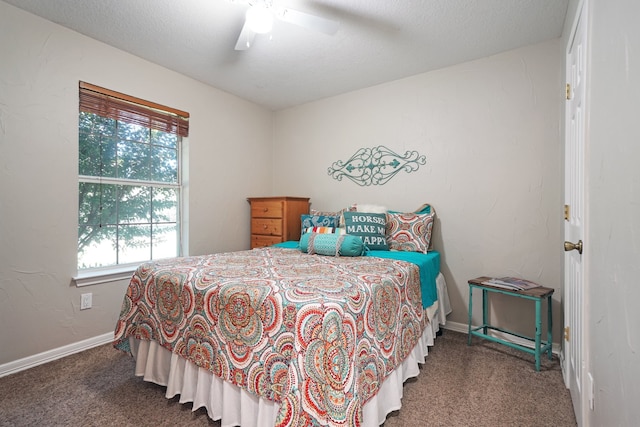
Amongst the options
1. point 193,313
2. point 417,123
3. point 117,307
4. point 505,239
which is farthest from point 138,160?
point 505,239

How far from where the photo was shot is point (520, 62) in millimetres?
2434

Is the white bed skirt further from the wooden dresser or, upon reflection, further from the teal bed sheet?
the wooden dresser

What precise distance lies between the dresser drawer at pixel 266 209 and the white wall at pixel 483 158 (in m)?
0.82

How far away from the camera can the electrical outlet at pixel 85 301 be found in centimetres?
236

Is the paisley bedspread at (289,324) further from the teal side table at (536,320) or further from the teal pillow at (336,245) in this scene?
the teal side table at (536,320)

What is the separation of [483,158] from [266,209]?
2.29m

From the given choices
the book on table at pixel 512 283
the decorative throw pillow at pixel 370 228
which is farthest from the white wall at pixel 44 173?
the book on table at pixel 512 283

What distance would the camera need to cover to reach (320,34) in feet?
7.50

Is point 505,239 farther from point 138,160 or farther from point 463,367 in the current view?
point 138,160

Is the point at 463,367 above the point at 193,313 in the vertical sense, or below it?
below

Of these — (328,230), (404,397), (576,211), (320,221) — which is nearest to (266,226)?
(320,221)

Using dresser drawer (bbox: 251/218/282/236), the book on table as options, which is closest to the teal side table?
the book on table

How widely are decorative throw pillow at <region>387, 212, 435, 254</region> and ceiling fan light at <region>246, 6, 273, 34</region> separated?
1.87 metres

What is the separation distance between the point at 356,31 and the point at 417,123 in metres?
1.09
